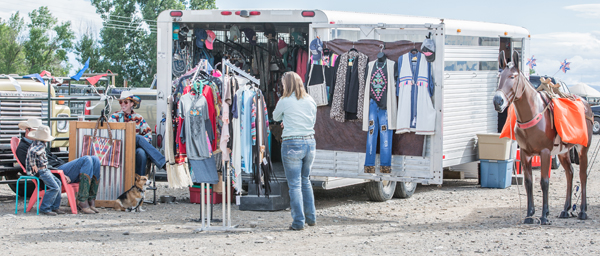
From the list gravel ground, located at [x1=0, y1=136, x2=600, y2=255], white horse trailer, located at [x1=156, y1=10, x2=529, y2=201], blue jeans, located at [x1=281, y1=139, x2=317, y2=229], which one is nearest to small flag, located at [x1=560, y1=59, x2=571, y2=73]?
white horse trailer, located at [x1=156, y1=10, x2=529, y2=201]

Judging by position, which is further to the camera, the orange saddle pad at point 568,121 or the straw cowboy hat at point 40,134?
the straw cowboy hat at point 40,134

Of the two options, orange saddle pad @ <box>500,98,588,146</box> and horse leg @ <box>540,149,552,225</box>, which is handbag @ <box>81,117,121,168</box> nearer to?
orange saddle pad @ <box>500,98,588,146</box>

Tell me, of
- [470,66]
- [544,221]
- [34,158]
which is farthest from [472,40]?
[34,158]

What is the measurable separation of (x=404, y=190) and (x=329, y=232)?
3.21 metres

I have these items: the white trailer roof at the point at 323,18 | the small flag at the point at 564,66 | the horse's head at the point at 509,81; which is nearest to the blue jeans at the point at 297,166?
the white trailer roof at the point at 323,18

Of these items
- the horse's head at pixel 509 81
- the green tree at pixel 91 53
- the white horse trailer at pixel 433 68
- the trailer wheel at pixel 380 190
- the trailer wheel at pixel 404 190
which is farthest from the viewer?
the green tree at pixel 91 53

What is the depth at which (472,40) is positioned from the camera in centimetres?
1027

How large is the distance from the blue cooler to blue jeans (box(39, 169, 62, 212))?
6.60 m

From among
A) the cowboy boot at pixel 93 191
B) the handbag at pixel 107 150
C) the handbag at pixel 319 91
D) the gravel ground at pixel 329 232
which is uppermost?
the handbag at pixel 319 91

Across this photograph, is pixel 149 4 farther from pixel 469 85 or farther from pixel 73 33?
pixel 469 85

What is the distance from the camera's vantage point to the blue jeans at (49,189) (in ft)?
26.0

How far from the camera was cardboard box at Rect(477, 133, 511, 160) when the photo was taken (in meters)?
10.6

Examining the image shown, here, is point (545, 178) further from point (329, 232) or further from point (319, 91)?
point (319, 91)

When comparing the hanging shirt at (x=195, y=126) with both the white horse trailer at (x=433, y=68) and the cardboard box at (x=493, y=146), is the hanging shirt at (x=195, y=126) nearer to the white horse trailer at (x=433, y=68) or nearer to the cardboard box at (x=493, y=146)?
the white horse trailer at (x=433, y=68)
